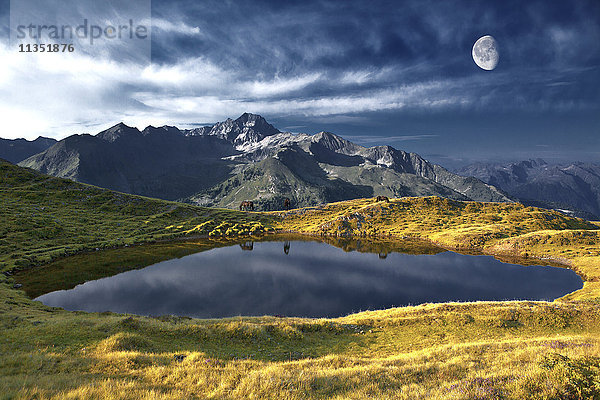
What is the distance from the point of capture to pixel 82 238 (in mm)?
80375

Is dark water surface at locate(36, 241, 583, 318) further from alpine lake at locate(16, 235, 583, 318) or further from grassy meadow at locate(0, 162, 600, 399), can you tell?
grassy meadow at locate(0, 162, 600, 399)

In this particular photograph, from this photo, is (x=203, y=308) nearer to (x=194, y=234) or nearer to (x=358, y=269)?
(x=358, y=269)

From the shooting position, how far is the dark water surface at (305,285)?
4238 cm

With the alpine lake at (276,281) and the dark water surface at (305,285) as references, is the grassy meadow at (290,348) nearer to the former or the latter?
the alpine lake at (276,281)

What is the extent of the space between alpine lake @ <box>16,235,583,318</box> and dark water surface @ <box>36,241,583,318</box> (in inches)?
7.7

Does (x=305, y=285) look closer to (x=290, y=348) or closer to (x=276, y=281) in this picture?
(x=276, y=281)

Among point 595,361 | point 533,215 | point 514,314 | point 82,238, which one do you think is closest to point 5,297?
point 82,238

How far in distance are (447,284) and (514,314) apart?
2913cm

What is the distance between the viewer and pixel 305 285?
2125 inches

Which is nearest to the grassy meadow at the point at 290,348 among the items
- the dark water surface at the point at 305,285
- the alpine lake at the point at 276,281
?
the alpine lake at the point at 276,281

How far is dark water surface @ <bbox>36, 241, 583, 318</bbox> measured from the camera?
42375 millimetres

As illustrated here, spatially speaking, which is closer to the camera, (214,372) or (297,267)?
(214,372)

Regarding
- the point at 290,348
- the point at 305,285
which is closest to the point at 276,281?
the point at 305,285

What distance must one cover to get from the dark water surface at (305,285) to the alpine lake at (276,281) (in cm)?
19
